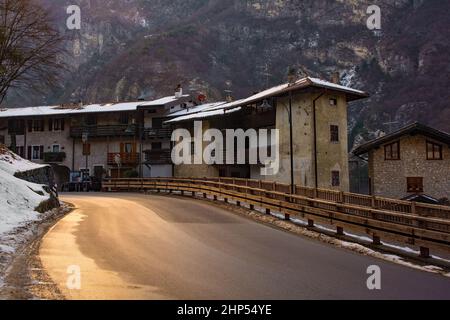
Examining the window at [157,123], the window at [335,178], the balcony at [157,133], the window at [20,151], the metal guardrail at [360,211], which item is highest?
the window at [157,123]

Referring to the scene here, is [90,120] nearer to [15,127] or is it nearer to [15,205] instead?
[15,127]

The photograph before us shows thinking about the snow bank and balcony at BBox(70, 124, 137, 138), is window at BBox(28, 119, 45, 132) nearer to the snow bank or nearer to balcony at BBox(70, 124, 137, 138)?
balcony at BBox(70, 124, 137, 138)

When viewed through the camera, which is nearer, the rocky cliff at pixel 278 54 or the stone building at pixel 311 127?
the stone building at pixel 311 127

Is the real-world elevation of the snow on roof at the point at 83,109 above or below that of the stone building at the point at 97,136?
above

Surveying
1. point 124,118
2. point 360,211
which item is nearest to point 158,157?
point 124,118

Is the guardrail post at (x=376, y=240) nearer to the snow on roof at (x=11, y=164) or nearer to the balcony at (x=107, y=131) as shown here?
the snow on roof at (x=11, y=164)

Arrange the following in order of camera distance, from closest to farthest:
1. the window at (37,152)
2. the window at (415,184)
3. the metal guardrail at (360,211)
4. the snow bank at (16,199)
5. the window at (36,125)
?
the metal guardrail at (360,211), the snow bank at (16,199), the window at (415,184), the window at (37,152), the window at (36,125)

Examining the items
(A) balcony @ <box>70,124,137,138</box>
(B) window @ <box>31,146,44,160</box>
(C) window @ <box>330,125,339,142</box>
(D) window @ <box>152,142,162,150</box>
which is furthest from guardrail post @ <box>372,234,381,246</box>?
(B) window @ <box>31,146,44,160</box>

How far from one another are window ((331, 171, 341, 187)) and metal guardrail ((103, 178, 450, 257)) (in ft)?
40.7

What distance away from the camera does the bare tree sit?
2052 centimetres

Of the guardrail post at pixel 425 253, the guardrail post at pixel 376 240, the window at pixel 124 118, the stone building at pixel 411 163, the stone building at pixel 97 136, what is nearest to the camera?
the guardrail post at pixel 425 253

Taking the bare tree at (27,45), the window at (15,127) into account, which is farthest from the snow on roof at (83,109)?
the bare tree at (27,45)

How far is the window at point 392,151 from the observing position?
118 feet

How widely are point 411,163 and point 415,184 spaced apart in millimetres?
1602
